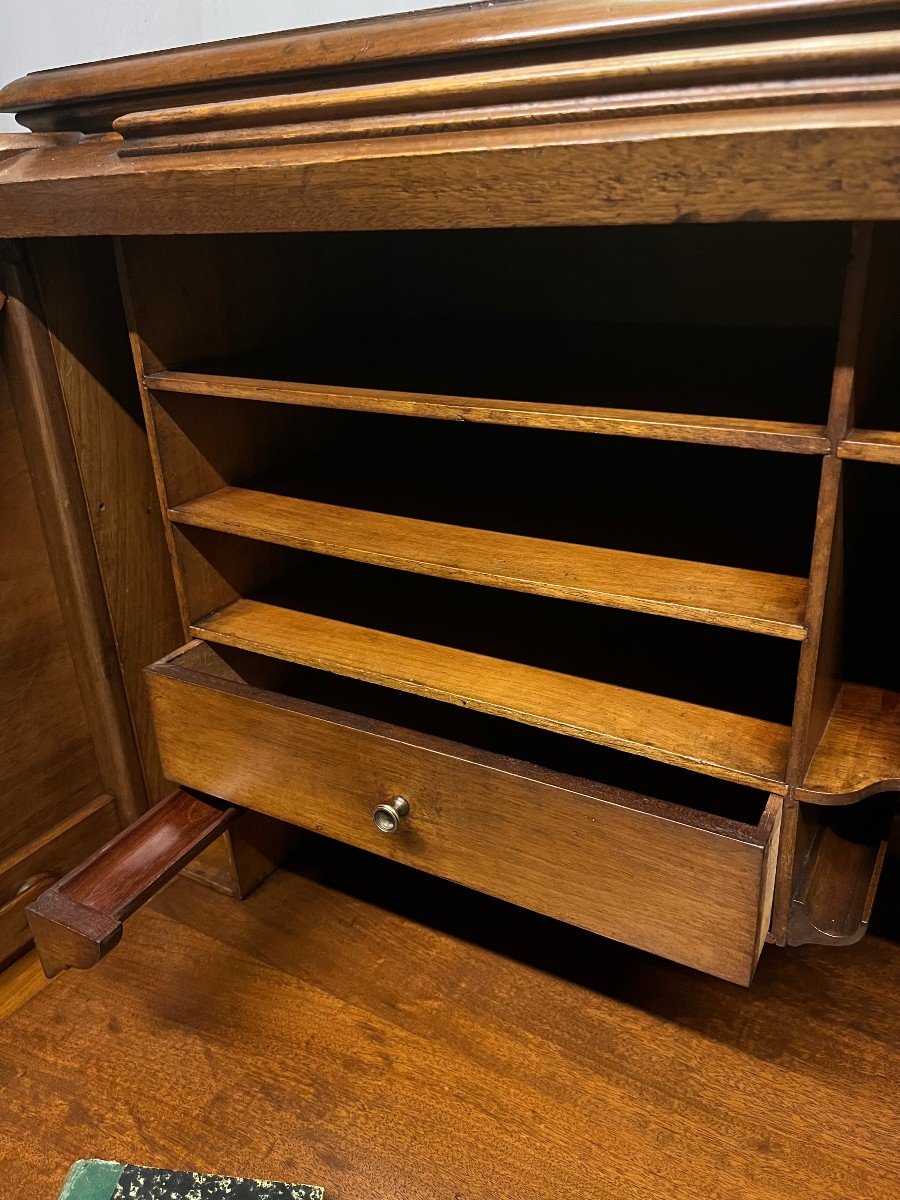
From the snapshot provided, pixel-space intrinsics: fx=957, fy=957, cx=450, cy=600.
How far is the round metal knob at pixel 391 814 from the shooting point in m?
0.90

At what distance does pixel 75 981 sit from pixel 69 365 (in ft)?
2.29

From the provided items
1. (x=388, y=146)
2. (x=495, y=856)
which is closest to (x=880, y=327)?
(x=388, y=146)

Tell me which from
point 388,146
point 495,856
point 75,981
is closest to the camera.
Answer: point 388,146

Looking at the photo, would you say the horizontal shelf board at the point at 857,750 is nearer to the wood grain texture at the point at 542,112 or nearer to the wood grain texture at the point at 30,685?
the wood grain texture at the point at 542,112

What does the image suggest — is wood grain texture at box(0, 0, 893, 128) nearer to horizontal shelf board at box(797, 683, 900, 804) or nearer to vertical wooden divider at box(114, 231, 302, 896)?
vertical wooden divider at box(114, 231, 302, 896)

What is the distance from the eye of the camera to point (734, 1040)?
3.30 feet

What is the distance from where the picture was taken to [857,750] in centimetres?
80

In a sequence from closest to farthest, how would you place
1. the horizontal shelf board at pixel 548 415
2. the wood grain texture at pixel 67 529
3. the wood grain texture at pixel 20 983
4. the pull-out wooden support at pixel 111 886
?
the horizontal shelf board at pixel 548 415
the pull-out wooden support at pixel 111 886
the wood grain texture at pixel 67 529
the wood grain texture at pixel 20 983

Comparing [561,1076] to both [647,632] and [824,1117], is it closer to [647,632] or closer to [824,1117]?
[824,1117]

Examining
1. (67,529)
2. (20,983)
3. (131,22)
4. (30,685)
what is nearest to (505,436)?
(67,529)

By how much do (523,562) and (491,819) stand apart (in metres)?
0.23

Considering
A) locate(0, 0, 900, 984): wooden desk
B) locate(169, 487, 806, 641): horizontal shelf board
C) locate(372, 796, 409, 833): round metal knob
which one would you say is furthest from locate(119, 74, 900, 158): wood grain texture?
locate(372, 796, 409, 833): round metal knob

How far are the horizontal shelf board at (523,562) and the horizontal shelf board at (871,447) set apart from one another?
0.45 ft

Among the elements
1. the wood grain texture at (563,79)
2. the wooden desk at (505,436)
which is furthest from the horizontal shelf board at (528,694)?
the wood grain texture at (563,79)
